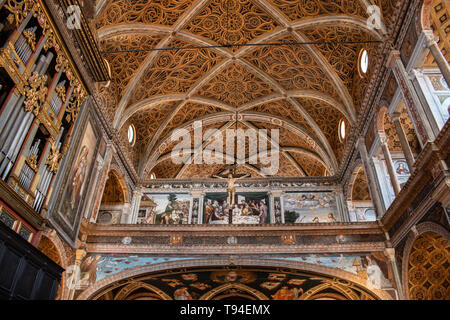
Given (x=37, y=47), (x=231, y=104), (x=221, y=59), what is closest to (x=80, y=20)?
(x=37, y=47)

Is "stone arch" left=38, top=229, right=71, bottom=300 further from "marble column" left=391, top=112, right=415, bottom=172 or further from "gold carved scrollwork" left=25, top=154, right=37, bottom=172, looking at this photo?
"marble column" left=391, top=112, right=415, bottom=172

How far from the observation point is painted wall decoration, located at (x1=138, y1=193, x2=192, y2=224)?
17.1 metres

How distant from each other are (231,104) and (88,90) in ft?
30.4

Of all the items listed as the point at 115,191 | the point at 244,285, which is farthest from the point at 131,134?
the point at 244,285

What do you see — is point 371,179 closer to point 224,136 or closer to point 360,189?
point 360,189

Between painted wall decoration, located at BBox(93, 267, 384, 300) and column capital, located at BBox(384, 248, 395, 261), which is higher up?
column capital, located at BBox(384, 248, 395, 261)

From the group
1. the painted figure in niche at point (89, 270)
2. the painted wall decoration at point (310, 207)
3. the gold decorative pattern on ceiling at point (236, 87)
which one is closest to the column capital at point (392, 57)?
the gold decorative pattern on ceiling at point (236, 87)

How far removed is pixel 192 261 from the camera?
12.7 metres

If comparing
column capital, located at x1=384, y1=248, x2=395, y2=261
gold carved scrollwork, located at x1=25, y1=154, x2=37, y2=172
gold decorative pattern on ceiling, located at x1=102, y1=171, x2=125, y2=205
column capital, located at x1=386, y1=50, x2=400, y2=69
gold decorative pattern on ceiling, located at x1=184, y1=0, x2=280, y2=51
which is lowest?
column capital, located at x1=384, y1=248, x2=395, y2=261

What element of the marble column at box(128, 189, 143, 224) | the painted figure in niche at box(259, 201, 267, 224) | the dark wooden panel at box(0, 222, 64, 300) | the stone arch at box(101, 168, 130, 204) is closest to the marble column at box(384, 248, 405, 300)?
the painted figure in niche at box(259, 201, 267, 224)

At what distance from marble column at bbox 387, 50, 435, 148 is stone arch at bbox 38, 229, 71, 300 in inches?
407

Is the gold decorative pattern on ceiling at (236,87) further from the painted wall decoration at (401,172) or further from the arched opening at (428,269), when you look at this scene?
the arched opening at (428,269)

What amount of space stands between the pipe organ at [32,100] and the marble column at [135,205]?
7216mm

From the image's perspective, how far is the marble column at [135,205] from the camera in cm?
1702
